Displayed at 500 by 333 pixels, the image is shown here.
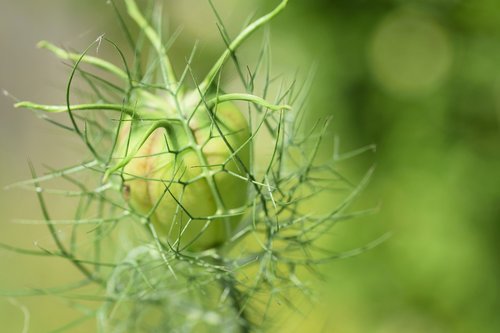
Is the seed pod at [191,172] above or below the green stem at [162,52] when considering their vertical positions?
below

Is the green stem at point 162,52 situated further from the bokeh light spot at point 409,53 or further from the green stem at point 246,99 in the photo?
the bokeh light spot at point 409,53

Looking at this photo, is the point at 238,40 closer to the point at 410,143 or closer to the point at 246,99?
the point at 246,99

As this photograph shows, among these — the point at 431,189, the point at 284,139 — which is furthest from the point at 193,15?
the point at 284,139

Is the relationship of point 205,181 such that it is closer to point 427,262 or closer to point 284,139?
point 284,139

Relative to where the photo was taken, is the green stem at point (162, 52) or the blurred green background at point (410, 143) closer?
the green stem at point (162, 52)

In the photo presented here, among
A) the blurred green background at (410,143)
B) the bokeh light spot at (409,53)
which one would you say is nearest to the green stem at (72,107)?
the blurred green background at (410,143)

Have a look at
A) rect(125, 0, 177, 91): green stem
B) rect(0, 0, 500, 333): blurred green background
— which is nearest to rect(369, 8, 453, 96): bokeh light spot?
rect(0, 0, 500, 333): blurred green background

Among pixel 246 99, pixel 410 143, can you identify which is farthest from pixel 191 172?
pixel 410 143
